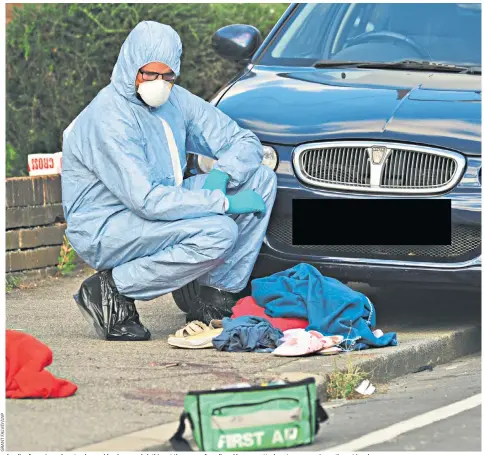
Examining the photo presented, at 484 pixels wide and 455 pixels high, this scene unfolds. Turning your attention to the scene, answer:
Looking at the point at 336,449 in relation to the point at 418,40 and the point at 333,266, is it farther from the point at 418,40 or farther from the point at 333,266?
the point at 418,40

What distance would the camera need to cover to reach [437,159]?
278 inches

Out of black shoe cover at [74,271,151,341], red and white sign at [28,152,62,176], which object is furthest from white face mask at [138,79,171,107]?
red and white sign at [28,152,62,176]

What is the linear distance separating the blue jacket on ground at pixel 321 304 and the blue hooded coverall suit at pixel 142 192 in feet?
0.96

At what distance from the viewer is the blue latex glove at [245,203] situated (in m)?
7.01

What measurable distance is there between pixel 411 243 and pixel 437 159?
45cm

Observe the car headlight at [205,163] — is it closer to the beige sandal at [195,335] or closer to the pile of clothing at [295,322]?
the pile of clothing at [295,322]

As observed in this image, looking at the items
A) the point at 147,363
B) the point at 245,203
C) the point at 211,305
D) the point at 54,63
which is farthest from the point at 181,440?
the point at 54,63

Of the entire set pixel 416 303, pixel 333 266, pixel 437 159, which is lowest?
pixel 416 303

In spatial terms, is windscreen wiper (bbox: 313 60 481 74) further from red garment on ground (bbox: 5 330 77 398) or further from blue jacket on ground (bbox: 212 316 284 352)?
red garment on ground (bbox: 5 330 77 398)

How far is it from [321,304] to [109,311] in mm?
1058

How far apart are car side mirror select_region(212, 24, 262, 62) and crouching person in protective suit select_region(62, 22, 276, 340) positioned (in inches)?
50.6

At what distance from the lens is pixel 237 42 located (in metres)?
8.44

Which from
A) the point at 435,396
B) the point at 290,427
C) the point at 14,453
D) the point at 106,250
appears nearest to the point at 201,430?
the point at 290,427

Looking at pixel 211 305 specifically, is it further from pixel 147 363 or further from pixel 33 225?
pixel 33 225
